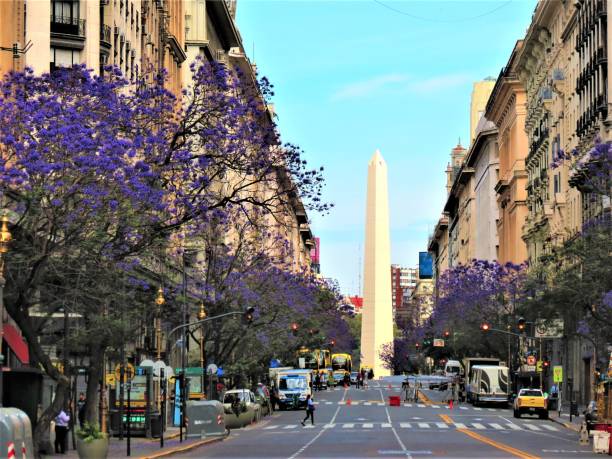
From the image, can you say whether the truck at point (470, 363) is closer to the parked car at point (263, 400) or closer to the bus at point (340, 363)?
the parked car at point (263, 400)

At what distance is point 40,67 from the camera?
61.7 metres

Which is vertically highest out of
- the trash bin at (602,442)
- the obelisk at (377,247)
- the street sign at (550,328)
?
the obelisk at (377,247)

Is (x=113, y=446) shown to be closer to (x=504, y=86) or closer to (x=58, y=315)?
(x=58, y=315)

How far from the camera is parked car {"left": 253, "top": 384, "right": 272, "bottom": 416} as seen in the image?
84194mm

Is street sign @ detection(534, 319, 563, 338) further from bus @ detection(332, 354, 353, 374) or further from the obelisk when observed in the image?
the obelisk

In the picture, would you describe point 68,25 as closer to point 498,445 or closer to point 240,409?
point 240,409

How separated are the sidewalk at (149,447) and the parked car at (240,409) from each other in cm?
994

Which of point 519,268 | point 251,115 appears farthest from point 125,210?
point 519,268

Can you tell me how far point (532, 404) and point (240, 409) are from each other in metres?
19.4

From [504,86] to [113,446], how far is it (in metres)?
86.5

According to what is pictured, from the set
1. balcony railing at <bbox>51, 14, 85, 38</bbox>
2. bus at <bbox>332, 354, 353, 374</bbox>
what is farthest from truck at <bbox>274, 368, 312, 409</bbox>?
bus at <bbox>332, 354, 353, 374</bbox>

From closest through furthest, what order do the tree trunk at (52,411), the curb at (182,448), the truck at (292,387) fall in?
the tree trunk at (52,411) < the curb at (182,448) < the truck at (292,387)

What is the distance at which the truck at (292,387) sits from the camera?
97812 millimetres

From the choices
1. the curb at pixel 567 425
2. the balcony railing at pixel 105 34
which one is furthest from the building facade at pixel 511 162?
the balcony railing at pixel 105 34
